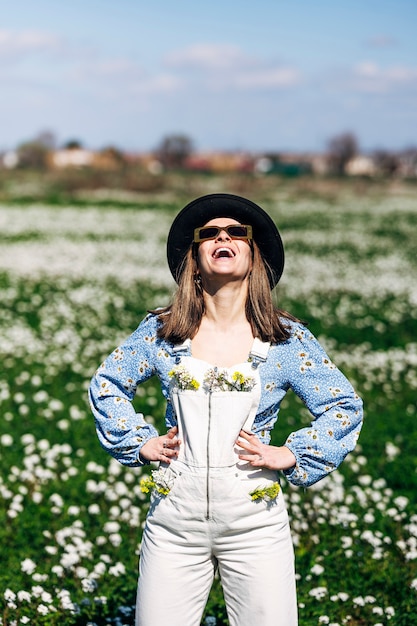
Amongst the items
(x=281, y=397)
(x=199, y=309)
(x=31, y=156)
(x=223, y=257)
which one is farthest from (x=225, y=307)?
(x=31, y=156)

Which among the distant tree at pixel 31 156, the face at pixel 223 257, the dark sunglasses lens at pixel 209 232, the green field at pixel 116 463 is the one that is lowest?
the green field at pixel 116 463

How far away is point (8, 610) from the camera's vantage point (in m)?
4.65

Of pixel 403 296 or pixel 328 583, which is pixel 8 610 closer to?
pixel 328 583

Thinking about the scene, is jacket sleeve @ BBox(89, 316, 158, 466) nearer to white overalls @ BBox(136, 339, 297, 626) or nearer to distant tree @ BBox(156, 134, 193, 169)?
white overalls @ BBox(136, 339, 297, 626)

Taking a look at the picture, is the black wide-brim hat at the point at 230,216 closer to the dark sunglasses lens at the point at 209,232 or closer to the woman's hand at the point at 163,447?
the dark sunglasses lens at the point at 209,232

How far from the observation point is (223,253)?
3.37 meters

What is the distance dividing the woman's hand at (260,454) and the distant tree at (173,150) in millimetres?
73737

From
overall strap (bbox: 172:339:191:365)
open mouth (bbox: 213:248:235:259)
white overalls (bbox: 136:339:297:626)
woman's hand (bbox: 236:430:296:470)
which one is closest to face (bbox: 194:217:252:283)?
open mouth (bbox: 213:248:235:259)

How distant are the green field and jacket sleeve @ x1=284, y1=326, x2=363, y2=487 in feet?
6.35

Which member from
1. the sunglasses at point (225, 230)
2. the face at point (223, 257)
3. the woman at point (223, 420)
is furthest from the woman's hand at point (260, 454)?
the sunglasses at point (225, 230)

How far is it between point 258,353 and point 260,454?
0.42 m

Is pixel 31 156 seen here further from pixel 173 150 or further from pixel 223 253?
pixel 223 253

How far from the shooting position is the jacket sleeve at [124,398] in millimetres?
3340

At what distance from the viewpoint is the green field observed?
503cm
